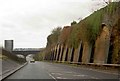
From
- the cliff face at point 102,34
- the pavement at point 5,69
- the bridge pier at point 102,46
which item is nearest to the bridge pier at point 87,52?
the cliff face at point 102,34

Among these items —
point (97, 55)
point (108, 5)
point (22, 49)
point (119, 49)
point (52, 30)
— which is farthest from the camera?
point (22, 49)

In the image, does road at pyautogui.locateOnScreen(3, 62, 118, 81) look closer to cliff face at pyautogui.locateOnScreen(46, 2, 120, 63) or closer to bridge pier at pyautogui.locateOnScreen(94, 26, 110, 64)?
cliff face at pyautogui.locateOnScreen(46, 2, 120, 63)

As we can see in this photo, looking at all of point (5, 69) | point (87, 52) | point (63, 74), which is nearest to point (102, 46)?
point (87, 52)

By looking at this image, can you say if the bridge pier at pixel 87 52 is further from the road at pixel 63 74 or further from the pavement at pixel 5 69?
the road at pixel 63 74

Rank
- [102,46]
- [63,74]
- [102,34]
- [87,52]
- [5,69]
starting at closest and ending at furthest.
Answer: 1. [63,74]
2. [5,69]
3. [102,46]
4. [102,34]
5. [87,52]

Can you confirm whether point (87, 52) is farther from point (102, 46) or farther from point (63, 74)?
point (63, 74)

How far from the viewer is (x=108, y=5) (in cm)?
4984

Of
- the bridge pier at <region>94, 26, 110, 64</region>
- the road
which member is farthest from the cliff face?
the road

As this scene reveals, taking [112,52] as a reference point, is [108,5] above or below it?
above

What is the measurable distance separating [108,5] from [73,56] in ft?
150

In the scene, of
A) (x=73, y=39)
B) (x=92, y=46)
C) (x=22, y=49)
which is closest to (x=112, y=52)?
(x=92, y=46)

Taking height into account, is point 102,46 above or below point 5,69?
above

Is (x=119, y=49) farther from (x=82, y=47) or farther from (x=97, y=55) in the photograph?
(x=82, y=47)

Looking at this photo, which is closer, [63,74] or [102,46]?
[63,74]
